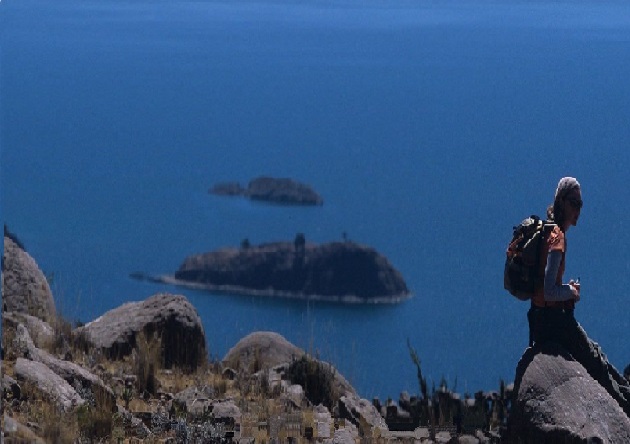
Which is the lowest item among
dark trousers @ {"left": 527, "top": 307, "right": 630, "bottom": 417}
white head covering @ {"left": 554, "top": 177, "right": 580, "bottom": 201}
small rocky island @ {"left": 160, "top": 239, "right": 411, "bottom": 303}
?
dark trousers @ {"left": 527, "top": 307, "right": 630, "bottom": 417}

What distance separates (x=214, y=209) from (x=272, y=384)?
5661 inches

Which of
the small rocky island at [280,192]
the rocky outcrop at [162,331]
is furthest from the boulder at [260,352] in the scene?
the small rocky island at [280,192]

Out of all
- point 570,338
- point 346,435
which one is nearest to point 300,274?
point 346,435

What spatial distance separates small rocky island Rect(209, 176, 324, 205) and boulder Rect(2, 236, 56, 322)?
132327mm

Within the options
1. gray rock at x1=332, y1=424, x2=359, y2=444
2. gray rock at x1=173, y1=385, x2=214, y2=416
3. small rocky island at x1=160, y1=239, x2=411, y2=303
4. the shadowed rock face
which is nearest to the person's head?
gray rock at x1=332, y1=424, x2=359, y2=444

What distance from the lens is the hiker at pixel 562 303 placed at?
1045 cm

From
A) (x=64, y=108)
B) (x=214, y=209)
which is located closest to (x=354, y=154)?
(x=214, y=209)

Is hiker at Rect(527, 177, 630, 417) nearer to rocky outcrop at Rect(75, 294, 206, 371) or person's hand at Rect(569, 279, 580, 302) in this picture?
person's hand at Rect(569, 279, 580, 302)

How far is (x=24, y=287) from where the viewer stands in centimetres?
1451

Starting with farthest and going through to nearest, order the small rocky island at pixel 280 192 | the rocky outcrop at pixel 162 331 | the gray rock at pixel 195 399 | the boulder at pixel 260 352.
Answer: the small rocky island at pixel 280 192 < the boulder at pixel 260 352 < the rocky outcrop at pixel 162 331 < the gray rock at pixel 195 399

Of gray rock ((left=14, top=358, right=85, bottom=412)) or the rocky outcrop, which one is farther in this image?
the rocky outcrop

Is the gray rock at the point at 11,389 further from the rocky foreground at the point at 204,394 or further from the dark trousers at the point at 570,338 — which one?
the dark trousers at the point at 570,338

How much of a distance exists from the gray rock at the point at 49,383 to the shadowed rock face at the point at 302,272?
98.0 m

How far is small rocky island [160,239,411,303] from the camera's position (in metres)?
111
